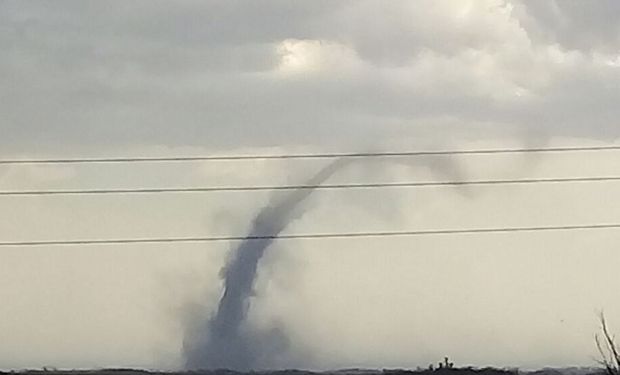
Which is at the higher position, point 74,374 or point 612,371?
Result: point 74,374

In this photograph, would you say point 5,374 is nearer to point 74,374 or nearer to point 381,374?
point 74,374

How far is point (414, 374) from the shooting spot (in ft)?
493

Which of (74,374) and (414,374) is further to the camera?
(74,374)

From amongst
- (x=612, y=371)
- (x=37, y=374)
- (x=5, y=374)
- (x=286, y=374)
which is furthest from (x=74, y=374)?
(x=612, y=371)

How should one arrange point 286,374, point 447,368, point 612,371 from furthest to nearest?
point 286,374
point 447,368
point 612,371

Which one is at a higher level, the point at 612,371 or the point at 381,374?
the point at 381,374

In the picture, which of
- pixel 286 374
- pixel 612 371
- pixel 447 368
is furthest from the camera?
pixel 286 374

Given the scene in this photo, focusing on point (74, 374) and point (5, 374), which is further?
point (74, 374)

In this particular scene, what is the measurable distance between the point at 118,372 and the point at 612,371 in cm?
13760

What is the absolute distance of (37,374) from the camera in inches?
6476

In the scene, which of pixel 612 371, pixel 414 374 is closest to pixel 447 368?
pixel 414 374

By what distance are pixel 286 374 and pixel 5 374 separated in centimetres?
5026

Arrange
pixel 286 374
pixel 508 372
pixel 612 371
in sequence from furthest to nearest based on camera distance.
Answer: pixel 286 374
pixel 508 372
pixel 612 371

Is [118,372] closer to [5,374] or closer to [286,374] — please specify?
[286,374]
